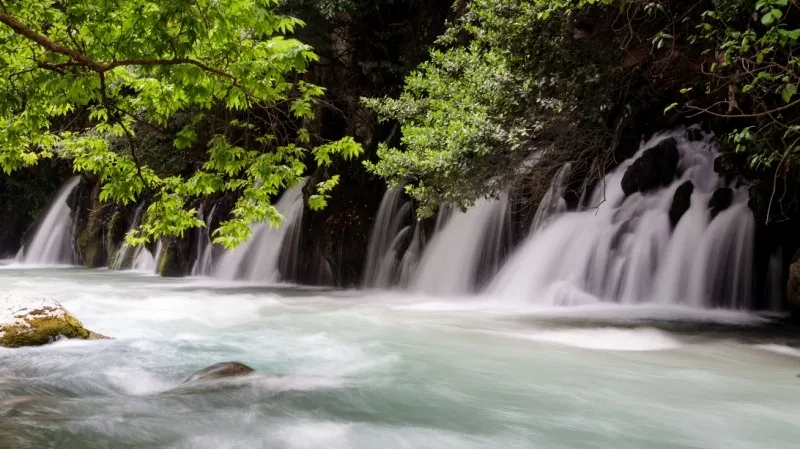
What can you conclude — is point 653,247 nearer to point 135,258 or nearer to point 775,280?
point 775,280

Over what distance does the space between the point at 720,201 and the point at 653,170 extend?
4.69ft

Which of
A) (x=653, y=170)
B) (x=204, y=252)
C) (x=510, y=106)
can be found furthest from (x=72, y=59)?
(x=204, y=252)

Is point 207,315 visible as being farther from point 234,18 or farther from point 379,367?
point 234,18

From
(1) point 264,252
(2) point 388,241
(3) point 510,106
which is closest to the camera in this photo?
(3) point 510,106

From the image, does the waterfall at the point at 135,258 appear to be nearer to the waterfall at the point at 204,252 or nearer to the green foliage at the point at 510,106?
the waterfall at the point at 204,252

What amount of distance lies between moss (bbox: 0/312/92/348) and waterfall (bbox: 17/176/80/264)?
22808 millimetres

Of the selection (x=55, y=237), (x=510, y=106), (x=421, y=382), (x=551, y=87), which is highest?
(x=551, y=87)

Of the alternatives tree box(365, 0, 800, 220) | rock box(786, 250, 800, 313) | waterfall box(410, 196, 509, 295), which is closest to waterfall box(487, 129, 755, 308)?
rock box(786, 250, 800, 313)

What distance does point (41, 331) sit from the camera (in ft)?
26.3

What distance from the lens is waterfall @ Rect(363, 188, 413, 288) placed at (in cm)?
1596

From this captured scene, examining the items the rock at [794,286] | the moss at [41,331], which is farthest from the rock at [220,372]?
the rock at [794,286]

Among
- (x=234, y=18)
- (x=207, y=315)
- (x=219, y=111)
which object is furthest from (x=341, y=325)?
(x=219, y=111)

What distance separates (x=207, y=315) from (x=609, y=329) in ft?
21.9

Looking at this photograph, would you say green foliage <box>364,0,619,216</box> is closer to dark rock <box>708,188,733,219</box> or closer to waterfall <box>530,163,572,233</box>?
dark rock <box>708,188,733,219</box>
